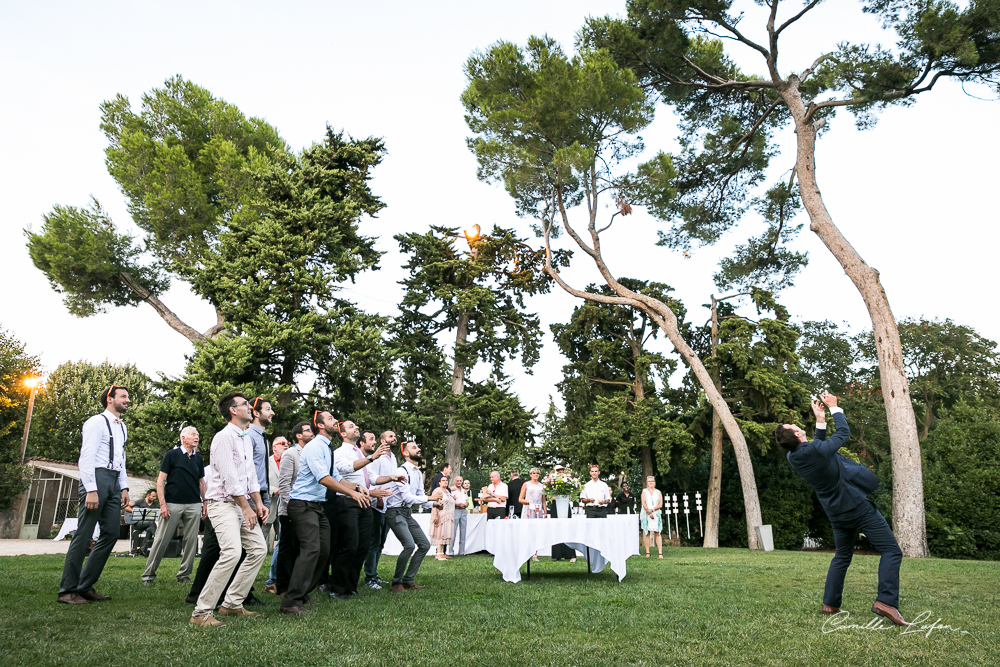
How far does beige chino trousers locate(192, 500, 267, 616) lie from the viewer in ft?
14.9

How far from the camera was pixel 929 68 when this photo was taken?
15.3 meters

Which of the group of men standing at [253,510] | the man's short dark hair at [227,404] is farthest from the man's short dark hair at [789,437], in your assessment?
the man's short dark hair at [227,404]

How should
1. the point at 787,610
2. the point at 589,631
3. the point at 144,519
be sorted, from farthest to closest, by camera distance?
the point at 144,519 < the point at 787,610 < the point at 589,631

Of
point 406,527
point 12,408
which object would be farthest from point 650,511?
point 12,408

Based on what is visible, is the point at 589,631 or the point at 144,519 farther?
the point at 144,519

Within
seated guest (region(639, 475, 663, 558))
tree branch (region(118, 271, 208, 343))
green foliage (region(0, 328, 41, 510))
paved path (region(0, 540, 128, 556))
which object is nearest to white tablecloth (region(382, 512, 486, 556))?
seated guest (region(639, 475, 663, 558))

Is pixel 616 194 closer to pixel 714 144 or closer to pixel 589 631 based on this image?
pixel 714 144

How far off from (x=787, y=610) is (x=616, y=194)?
16060 millimetres

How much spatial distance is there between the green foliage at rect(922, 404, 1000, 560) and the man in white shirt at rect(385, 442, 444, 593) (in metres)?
12.7

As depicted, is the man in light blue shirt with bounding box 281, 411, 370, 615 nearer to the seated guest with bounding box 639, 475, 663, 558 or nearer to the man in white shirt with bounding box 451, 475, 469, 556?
the man in white shirt with bounding box 451, 475, 469, 556

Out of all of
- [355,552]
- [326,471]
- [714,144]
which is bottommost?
[355,552]

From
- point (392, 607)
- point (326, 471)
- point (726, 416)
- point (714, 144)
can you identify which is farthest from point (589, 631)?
point (714, 144)

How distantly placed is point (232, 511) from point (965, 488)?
15327 millimetres

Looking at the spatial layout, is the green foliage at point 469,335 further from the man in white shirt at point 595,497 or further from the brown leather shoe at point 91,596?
the brown leather shoe at point 91,596
